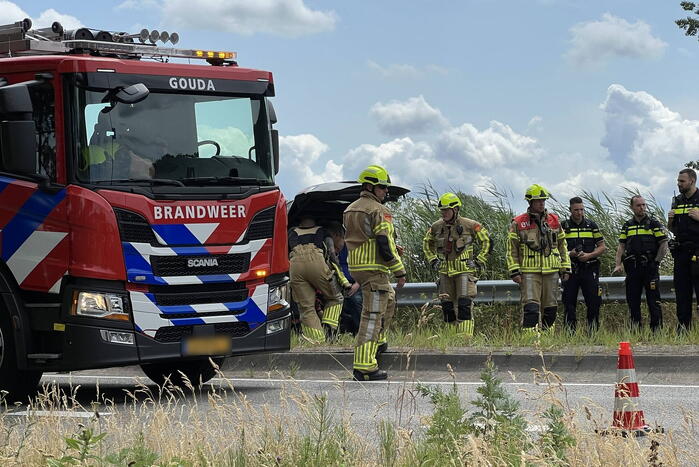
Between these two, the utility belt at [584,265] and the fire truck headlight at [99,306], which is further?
the utility belt at [584,265]

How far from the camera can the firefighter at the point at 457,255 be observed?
1531 cm

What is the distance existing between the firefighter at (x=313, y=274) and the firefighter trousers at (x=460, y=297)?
134 cm

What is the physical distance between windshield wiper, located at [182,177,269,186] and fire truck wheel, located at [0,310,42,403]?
2.03m

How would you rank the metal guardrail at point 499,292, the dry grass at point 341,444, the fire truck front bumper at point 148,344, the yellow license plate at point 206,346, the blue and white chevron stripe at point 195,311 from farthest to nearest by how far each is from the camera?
the metal guardrail at point 499,292 → the yellow license plate at point 206,346 → the blue and white chevron stripe at point 195,311 → the fire truck front bumper at point 148,344 → the dry grass at point 341,444

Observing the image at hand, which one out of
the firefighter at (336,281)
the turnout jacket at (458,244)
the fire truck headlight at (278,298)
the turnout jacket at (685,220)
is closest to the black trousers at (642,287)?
the turnout jacket at (685,220)

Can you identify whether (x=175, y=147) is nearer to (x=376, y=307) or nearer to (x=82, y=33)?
(x=82, y=33)

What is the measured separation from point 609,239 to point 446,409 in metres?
13.8

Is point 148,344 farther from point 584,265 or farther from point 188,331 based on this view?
point 584,265

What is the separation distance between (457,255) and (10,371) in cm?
669

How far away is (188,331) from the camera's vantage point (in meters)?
10.6

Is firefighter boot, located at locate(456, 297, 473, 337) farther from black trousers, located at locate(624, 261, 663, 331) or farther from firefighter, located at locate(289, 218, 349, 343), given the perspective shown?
black trousers, located at locate(624, 261, 663, 331)

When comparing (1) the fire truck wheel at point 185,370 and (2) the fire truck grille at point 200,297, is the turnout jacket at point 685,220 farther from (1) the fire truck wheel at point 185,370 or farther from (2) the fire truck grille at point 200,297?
(2) the fire truck grille at point 200,297

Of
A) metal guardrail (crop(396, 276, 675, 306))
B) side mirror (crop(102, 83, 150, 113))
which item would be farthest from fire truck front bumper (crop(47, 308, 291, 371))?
metal guardrail (crop(396, 276, 675, 306))

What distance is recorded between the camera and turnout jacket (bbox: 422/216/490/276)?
15352mm
